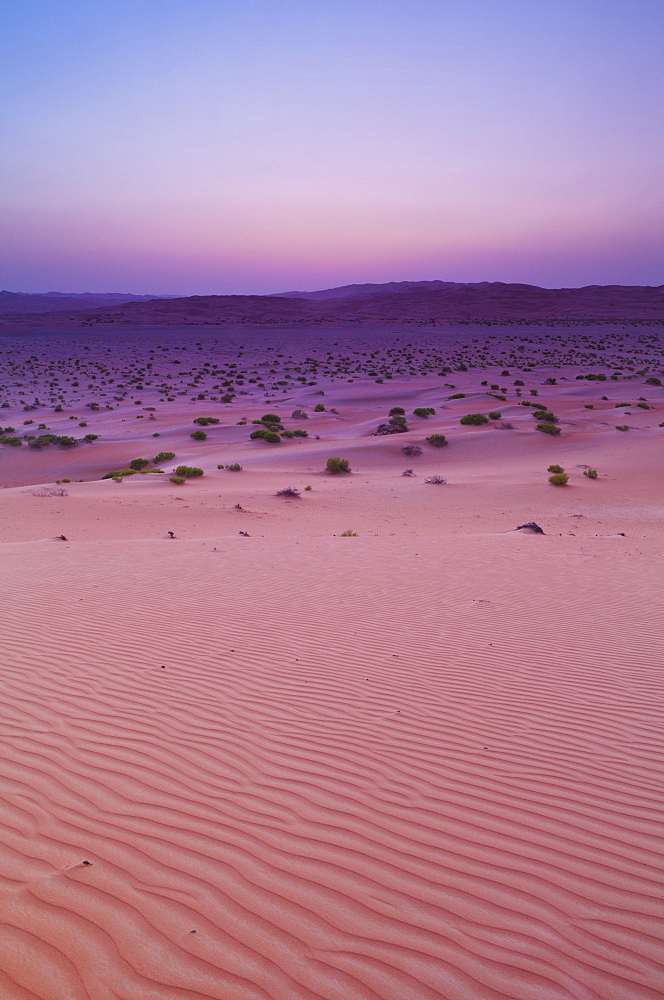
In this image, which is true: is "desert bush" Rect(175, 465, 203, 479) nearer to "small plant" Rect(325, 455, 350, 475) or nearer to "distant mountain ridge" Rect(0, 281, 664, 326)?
"small plant" Rect(325, 455, 350, 475)

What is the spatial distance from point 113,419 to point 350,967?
104 ft

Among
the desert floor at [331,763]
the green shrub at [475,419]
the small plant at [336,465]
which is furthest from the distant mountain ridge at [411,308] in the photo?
the desert floor at [331,763]

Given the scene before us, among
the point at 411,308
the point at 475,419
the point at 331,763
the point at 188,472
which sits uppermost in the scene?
the point at 411,308

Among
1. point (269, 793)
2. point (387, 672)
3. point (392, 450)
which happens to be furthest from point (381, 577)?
point (392, 450)

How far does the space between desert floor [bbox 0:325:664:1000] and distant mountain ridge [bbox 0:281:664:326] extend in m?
87.4

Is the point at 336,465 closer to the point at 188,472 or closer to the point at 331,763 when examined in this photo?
the point at 188,472

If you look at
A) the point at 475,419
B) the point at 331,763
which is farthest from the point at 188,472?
the point at 331,763

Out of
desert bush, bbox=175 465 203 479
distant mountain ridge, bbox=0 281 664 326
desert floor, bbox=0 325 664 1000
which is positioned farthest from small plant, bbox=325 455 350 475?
distant mountain ridge, bbox=0 281 664 326

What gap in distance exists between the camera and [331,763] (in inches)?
155

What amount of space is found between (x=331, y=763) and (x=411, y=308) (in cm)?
11819

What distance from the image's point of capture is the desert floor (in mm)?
2521

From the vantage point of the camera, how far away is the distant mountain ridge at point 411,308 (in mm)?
97806

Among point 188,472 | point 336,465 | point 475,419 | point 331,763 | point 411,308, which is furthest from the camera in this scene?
point 411,308

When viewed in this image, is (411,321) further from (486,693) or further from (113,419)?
(486,693)
